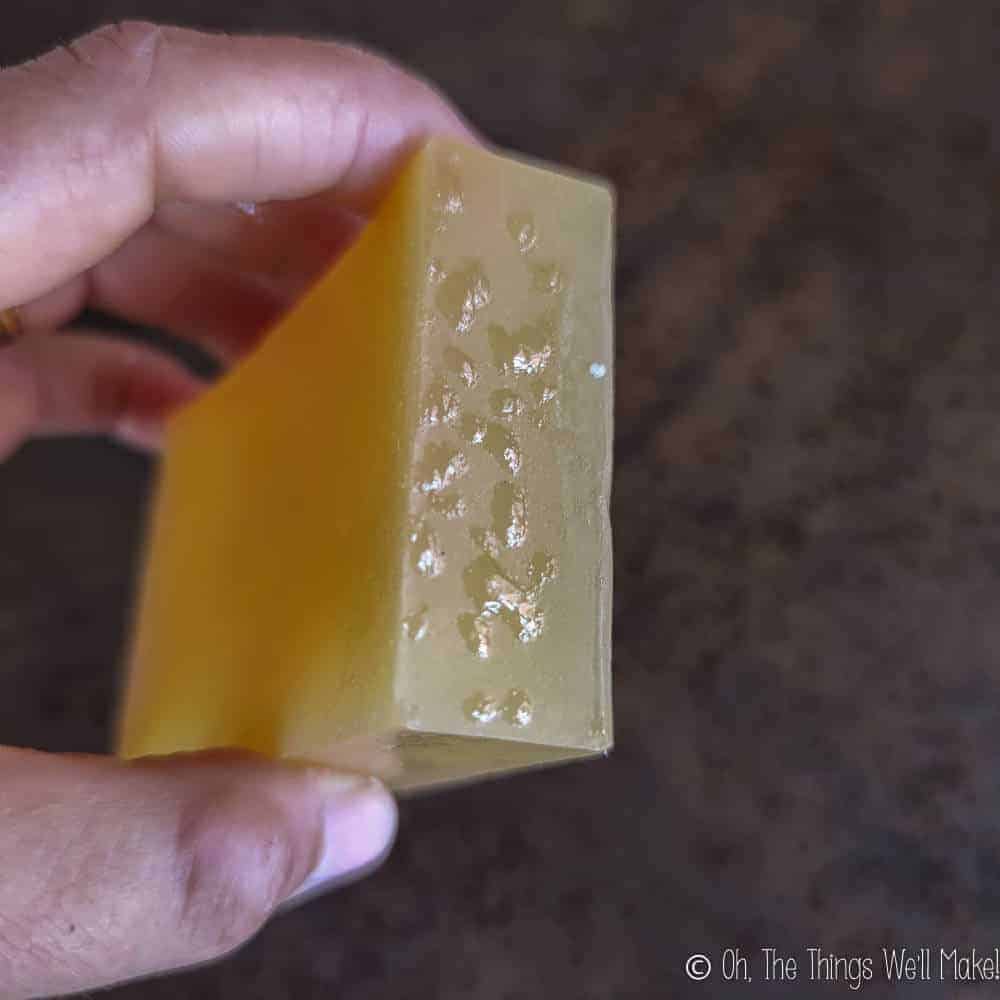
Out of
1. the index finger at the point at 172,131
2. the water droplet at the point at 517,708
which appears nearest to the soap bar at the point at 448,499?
the water droplet at the point at 517,708

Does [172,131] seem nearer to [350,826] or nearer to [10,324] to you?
[10,324]

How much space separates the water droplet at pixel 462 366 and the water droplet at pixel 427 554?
10 centimetres

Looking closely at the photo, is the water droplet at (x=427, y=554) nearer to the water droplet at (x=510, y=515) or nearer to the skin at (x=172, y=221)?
the water droplet at (x=510, y=515)

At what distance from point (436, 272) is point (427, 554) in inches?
6.8

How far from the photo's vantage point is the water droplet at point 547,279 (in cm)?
66

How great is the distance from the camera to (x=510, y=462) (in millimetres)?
627

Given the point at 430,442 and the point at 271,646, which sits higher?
the point at 430,442

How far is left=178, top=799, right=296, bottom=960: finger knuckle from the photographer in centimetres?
62

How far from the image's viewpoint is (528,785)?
38.8 inches

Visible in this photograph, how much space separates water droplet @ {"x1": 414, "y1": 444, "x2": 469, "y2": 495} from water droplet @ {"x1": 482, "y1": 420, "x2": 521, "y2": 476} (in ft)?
0.07

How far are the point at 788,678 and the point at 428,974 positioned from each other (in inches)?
17.0

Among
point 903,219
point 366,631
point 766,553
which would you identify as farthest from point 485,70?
point 366,631

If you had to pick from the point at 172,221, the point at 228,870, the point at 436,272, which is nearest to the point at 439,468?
the point at 436,272

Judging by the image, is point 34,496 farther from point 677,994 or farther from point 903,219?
point 903,219
